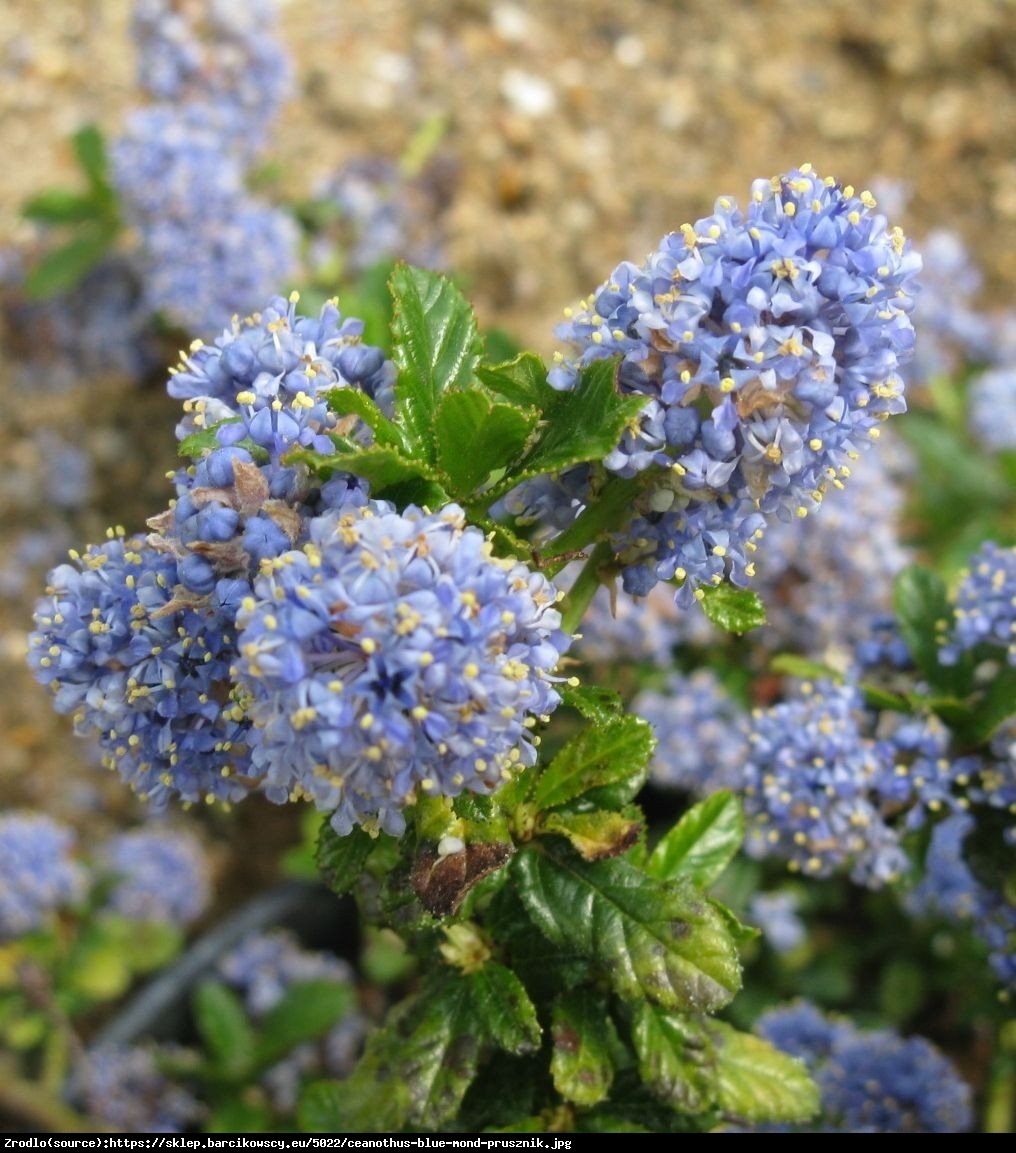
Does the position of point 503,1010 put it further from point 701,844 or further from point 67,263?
point 67,263

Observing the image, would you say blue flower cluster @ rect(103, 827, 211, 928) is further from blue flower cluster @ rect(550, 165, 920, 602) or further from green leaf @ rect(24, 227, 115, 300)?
blue flower cluster @ rect(550, 165, 920, 602)

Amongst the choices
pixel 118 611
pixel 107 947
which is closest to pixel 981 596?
pixel 118 611

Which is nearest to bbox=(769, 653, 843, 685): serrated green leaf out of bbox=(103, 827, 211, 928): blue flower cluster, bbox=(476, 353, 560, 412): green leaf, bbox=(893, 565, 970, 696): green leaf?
bbox=(893, 565, 970, 696): green leaf

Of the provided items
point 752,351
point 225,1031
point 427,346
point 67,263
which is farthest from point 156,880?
point 752,351

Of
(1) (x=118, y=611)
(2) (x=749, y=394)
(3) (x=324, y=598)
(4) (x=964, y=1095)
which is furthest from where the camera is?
(4) (x=964, y=1095)

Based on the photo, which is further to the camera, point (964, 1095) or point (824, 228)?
point (964, 1095)

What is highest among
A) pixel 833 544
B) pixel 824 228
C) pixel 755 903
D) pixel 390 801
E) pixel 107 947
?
pixel 833 544

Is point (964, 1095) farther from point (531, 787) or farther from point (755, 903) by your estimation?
point (531, 787)
